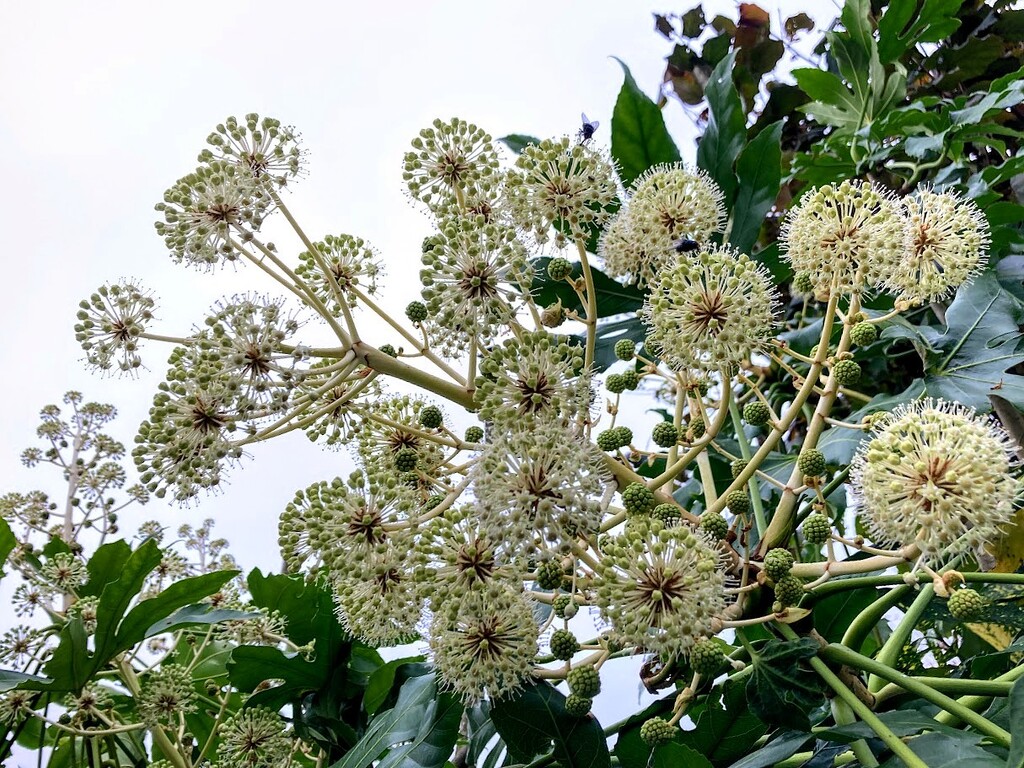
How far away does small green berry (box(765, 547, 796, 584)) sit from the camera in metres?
1.27

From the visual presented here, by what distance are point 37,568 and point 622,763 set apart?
1915mm

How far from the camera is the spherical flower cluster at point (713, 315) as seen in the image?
1306 millimetres

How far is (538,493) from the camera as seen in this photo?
1.17 metres

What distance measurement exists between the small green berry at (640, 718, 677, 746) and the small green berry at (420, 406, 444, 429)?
2.06 feet

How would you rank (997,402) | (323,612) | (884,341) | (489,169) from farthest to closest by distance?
(884,341) → (997,402) → (323,612) → (489,169)

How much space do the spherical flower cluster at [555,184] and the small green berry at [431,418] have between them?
367 mm

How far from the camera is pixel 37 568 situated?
2.54 m

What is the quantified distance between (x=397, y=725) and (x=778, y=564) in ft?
2.41

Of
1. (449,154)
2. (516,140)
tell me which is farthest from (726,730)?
(516,140)

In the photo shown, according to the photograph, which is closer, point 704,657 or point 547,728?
point 704,657

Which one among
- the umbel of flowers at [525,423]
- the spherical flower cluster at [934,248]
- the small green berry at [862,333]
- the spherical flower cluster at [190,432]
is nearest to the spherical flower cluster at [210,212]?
the umbel of flowers at [525,423]

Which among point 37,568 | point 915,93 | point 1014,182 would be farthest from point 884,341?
point 37,568

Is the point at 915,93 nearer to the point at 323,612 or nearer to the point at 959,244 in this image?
the point at 959,244

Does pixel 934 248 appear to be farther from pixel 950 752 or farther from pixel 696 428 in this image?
pixel 950 752
